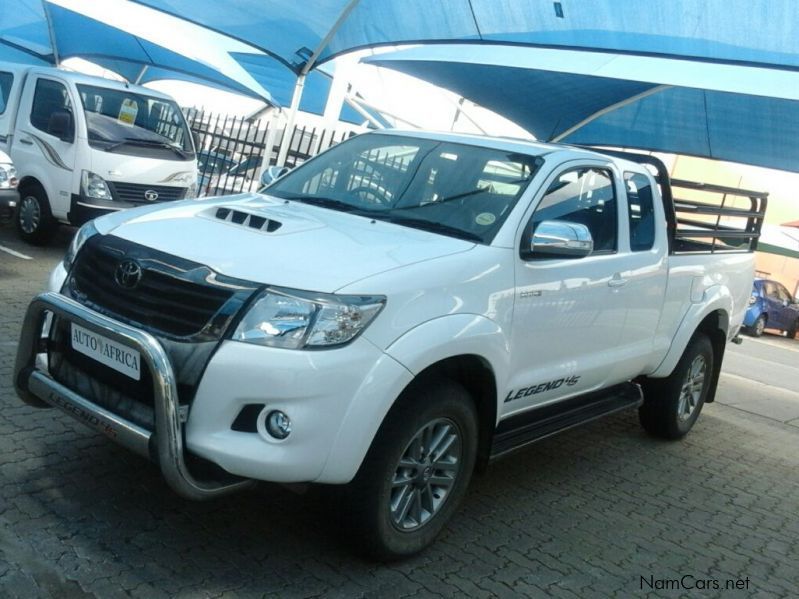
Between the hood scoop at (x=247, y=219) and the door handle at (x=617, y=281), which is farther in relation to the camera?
the door handle at (x=617, y=281)

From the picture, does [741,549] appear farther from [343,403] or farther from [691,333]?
[343,403]

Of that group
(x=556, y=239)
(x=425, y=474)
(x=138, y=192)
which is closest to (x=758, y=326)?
(x=138, y=192)

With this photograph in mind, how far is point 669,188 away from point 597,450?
6.16ft

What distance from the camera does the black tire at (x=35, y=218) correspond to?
1023 cm

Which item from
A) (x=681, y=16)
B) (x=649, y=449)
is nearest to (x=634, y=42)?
(x=681, y=16)

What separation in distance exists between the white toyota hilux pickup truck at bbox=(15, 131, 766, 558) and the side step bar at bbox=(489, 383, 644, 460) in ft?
0.05

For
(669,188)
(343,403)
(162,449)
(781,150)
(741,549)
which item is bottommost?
(741,549)

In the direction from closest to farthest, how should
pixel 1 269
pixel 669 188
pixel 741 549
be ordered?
1. pixel 741 549
2. pixel 669 188
3. pixel 1 269

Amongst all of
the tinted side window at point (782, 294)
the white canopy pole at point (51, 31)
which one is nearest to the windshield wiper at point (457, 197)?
the white canopy pole at point (51, 31)

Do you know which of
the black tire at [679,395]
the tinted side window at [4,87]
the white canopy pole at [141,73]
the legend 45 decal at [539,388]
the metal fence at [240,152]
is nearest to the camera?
the legend 45 decal at [539,388]

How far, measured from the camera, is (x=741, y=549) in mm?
4855

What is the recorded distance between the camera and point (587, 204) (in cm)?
A: 507

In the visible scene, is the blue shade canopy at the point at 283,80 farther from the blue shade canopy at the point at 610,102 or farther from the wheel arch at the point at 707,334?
the wheel arch at the point at 707,334

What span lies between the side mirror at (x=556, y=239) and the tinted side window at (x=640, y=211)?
1139mm
